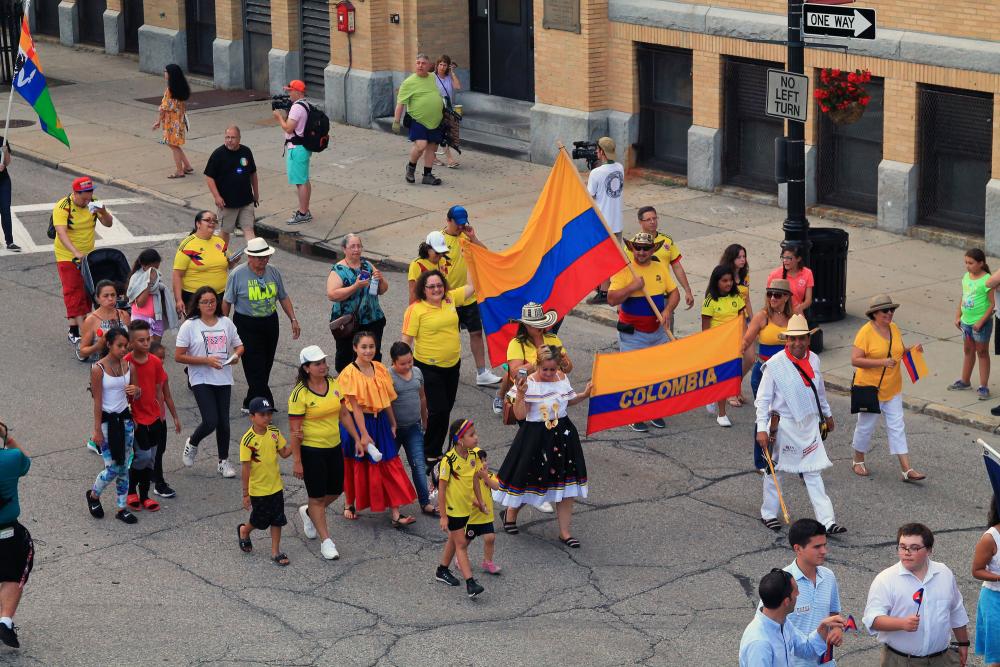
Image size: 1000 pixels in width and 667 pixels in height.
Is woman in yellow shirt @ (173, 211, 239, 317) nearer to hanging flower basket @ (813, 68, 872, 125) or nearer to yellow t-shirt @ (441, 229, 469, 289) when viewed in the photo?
yellow t-shirt @ (441, 229, 469, 289)

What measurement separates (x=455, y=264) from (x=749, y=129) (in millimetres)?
8317

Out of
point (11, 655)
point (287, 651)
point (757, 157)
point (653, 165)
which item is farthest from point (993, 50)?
point (11, 655)

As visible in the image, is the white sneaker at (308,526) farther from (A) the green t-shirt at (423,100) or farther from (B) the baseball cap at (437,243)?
(A) the green t-shirt at (423,100)

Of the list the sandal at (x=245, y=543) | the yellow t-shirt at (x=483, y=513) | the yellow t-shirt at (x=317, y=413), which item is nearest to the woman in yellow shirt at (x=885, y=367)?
the yellow t-shirt at (x=483, y=513)

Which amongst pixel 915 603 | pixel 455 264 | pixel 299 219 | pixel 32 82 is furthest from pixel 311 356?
pixel 299 219

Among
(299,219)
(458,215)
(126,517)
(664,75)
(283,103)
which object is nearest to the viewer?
(126,517)

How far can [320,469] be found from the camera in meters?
11.3

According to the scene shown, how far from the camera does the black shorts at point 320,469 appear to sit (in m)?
11.3

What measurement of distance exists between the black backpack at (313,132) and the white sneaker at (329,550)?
10321 millimetres

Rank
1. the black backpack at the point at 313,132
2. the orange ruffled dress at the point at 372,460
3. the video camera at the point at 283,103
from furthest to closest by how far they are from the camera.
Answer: the video camera at the point at 283,103
the black backpack at the point at 313,132
the orange ruffled dress at the point at 372,460

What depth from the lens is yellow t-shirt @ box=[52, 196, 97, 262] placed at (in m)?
16.1

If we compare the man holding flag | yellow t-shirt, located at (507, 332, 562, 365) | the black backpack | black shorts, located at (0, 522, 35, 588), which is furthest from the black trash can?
black shorts, located at (0, 522, 35, 588)

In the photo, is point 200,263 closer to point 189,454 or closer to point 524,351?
point 189,454

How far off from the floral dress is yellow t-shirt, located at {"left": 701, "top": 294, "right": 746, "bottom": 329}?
38.5 ft
